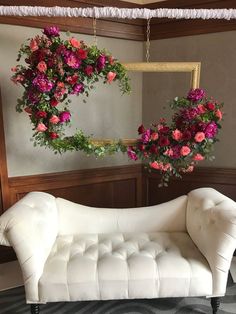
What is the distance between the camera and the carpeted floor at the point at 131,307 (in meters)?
1.77

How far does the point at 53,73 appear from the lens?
1684 mm

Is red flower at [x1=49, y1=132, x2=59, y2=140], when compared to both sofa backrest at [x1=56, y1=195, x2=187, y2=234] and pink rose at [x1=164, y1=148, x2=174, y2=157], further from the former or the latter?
pink rose at [x1=164, y1=148, x2=174, y2=157]

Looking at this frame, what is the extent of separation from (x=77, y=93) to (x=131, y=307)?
1.47m

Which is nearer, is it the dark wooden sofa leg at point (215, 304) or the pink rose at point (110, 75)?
the dark wooden sofa leg at point (215, 304)

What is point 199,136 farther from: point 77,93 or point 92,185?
point 92,185

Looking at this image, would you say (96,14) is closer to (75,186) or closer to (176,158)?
(176,158)

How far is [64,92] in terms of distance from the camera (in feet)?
5.86

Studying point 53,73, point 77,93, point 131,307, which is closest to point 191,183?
point 131,307

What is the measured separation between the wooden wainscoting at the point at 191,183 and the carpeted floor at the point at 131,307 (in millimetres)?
877

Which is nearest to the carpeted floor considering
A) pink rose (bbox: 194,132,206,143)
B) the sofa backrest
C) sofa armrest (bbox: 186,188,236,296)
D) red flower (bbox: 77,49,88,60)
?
sofa armrest (bbox: 186,188,236,296)

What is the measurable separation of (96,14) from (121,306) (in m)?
1.85

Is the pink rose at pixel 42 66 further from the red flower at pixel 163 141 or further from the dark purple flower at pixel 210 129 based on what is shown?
the dark purple flower at pixel 210 129

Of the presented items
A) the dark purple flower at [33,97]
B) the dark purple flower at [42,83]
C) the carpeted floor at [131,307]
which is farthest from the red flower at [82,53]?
the carpeted floor at [131,307]

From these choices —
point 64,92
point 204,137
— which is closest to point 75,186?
point 64,92
